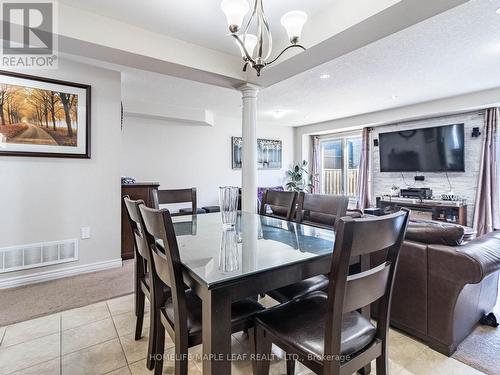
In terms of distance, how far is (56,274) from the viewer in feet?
9.09

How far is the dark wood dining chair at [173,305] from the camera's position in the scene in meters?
1.07

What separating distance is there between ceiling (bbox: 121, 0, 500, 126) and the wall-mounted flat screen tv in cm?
71

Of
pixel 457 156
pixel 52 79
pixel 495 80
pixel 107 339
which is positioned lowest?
pixel 107 339

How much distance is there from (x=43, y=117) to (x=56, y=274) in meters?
1.63

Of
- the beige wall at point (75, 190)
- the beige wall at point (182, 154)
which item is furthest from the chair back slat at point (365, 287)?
the beige wall at point (182, 154)

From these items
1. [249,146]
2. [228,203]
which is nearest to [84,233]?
[228,203]

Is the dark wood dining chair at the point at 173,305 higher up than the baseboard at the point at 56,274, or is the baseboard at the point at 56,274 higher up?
the dark wood dining chair at the point at 173,305

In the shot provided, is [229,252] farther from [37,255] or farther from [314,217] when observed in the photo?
[37,255]

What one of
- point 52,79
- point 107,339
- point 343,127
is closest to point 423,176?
point 343,127

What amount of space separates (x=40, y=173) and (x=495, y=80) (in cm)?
590

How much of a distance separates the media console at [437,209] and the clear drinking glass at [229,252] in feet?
12.0

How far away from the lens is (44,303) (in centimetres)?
225

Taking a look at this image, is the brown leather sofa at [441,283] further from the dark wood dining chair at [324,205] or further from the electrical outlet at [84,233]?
the electrical outlet at [84,233]

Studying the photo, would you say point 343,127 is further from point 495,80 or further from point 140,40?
point 140,40
